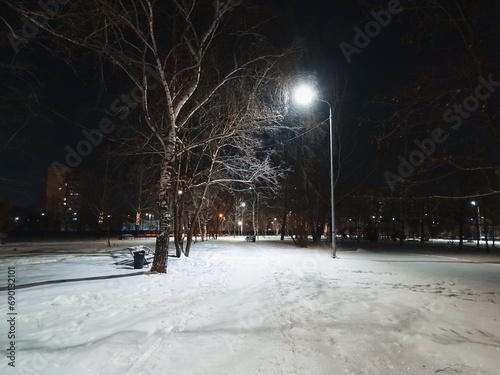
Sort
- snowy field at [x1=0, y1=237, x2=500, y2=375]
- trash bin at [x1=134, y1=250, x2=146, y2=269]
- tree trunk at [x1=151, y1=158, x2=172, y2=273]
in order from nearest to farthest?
snowy field at [x1=0, y1=237, x2=500, y2=375]
tree trunk at [x1=151, y1=158, x2=172, y2=273]
trash bin at [x1=134, y1=250, x2=146, y2=269]

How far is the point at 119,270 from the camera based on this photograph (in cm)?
1263

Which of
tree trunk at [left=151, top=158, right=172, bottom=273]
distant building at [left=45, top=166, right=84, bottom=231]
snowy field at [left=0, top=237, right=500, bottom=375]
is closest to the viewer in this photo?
snowy field at [left=0, top=237, right=500, bottom=375]

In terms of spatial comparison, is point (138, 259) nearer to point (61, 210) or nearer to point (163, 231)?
point (163, 231)

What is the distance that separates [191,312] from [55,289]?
380 cm

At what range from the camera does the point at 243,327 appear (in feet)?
20.5

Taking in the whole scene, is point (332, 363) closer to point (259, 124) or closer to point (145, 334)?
point (145, 334)

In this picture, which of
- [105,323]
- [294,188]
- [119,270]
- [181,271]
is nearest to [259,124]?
[181,271]

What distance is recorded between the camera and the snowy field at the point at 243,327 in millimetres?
4648

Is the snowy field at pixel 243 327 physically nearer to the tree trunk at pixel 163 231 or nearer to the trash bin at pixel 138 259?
the tree trunk at pixel 163 231

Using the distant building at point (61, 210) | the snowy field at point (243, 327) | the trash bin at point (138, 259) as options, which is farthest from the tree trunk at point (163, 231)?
the distant building at point (61, 210)

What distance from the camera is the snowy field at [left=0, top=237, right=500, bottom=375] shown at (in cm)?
465

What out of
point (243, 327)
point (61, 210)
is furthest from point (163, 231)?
point (61, 210)

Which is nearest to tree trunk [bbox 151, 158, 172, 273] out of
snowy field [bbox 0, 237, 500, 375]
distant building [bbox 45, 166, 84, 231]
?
snowy field [bbox 0, 237, 500, 375]

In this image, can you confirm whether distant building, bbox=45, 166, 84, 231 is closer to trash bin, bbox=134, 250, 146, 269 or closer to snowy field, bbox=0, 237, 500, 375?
trash bin, bbox=134, 250, 146, 269
